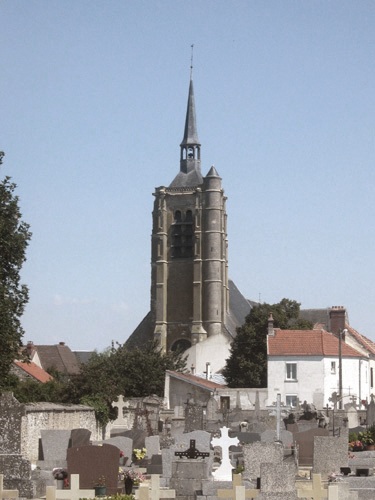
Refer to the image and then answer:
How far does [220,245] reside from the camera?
387 ft

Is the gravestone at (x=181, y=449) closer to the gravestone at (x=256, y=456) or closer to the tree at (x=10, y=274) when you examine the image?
the gravestone at (x=256, y=456)

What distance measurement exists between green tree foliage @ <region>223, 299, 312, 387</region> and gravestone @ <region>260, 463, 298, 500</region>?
6108 cm

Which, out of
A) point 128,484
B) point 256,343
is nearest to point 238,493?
point 128,484

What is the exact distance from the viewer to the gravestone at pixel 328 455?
25516mm

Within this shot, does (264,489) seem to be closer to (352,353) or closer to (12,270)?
(12,270)

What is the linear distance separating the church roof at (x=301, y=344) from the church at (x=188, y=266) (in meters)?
43.9

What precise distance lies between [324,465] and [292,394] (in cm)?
4244

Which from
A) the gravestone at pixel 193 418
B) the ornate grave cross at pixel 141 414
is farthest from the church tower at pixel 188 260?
the gravestone at pixel 193 418

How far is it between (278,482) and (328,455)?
7.07 meters

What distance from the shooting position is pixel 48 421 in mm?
37719

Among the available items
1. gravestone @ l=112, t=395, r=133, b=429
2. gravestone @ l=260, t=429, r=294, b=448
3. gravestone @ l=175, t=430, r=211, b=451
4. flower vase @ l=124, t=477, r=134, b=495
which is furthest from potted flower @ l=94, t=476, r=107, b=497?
gravestone @ l=112, t=395, r=133, b=429

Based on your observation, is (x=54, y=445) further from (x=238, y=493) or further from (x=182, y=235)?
(x=182, y=235)

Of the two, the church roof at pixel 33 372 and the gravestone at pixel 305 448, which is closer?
the gravestone at pixel 305 448

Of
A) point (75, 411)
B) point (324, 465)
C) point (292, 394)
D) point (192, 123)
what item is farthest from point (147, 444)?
point (192, 123)
